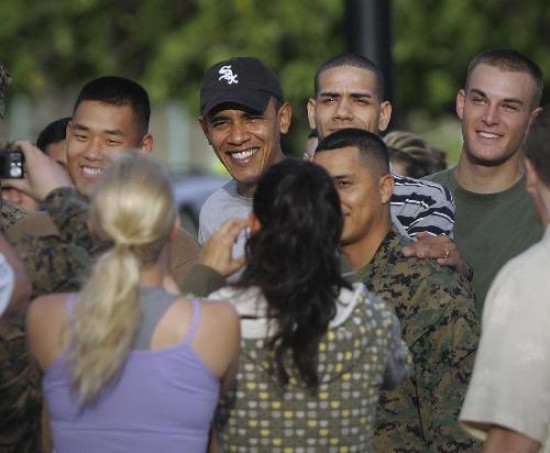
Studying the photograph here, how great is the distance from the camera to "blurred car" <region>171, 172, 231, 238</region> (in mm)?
14229

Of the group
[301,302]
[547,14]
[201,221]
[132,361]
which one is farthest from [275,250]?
[547,14]

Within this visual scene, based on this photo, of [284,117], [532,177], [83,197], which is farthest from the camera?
[284,117]

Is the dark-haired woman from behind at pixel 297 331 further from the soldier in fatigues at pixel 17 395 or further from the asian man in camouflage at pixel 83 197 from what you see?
the soldier in fatigues at pixel 17 395

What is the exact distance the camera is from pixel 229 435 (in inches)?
194

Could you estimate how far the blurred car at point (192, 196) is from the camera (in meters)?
14.2

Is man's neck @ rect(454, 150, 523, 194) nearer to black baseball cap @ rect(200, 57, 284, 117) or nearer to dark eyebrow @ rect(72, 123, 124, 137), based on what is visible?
black baseball cap @ rect(200, 57, 284, 117)

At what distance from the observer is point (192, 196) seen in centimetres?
1495

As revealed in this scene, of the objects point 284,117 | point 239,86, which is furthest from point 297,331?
point 284,117

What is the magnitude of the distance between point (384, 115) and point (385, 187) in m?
1.73

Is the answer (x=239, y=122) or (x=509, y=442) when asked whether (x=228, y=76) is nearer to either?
(x=239, y=122)

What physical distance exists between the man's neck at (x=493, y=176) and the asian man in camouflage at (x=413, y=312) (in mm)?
1166

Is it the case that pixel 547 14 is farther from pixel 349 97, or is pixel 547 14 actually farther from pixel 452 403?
pixel 452 403

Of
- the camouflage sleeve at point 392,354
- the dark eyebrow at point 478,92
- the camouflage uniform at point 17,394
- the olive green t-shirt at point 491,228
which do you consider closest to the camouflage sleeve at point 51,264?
the camouflage uniform at point 17,394

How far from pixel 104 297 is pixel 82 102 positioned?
2352 mm
